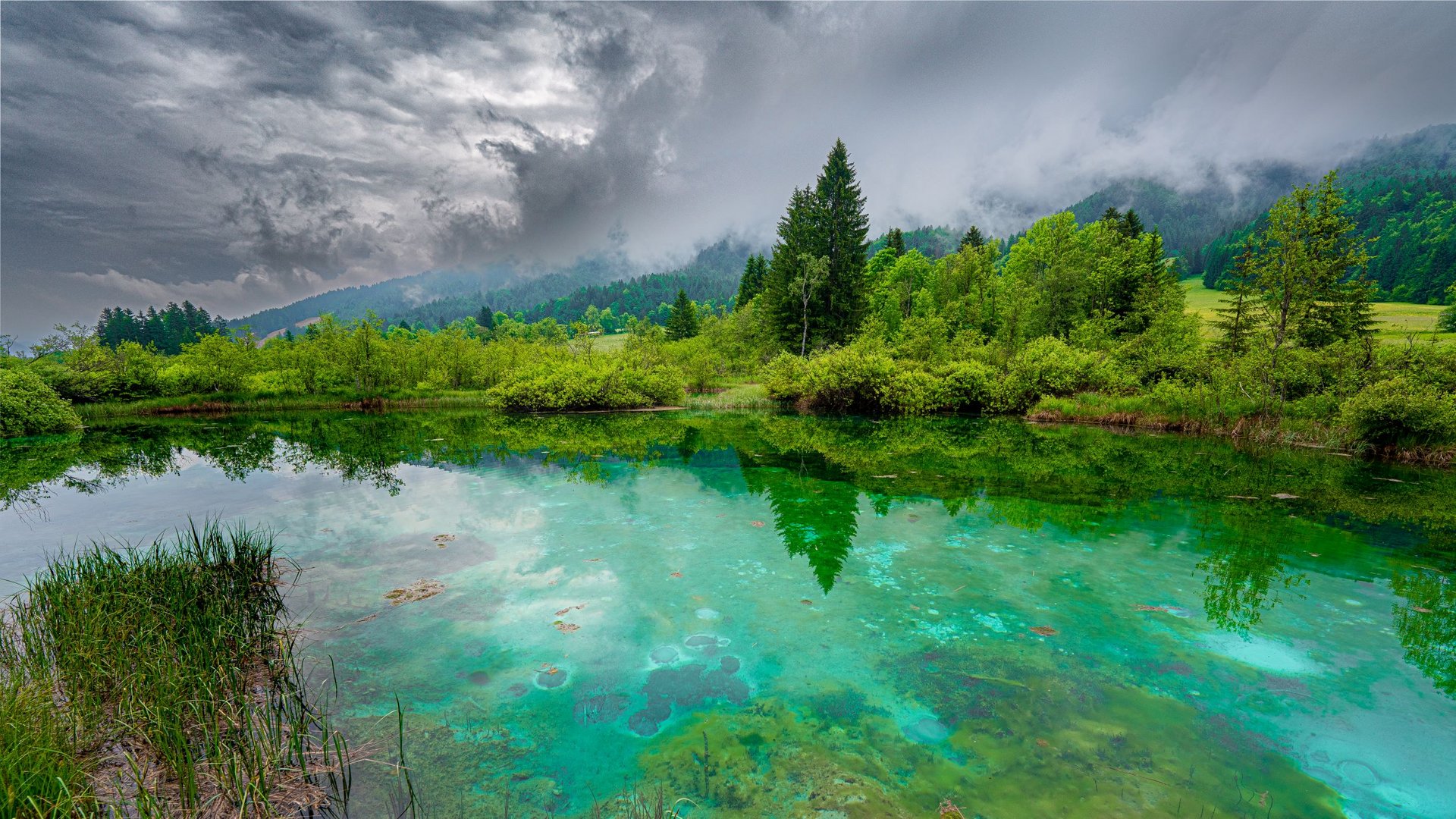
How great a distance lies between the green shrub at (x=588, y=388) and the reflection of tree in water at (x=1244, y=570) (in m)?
28.3

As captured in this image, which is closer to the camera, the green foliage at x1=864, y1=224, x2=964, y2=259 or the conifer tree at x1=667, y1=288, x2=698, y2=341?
the conifer tree at x1=667, y1=288, x2=698, y2=341

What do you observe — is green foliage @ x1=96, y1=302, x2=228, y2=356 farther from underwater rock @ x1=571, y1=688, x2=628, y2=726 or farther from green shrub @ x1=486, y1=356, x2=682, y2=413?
underwater rock @ x1=571, y1=688, x2=628, y2=726

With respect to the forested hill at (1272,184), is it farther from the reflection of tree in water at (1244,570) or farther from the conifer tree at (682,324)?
the reflection of tree in water at (1244,570)

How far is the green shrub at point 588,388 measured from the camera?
32.9 meters

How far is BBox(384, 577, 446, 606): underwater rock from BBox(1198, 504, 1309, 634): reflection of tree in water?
31.6 ft

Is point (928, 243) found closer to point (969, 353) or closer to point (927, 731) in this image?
point (969, 353)

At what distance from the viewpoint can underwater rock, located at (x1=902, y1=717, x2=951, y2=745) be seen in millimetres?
4254

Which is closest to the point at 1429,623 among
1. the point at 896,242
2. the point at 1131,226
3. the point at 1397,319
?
the point at 1131,226

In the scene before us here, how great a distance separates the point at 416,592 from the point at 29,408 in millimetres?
30743

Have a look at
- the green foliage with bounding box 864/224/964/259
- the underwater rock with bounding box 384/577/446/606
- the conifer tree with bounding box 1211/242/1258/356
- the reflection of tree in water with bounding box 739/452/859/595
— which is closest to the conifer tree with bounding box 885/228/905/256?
the conifer tree with bounding box 1211/242/1258/356

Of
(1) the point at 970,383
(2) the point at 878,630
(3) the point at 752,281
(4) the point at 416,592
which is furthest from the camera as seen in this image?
(3) the point at 752,281

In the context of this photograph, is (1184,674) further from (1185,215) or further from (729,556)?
(1185,215)

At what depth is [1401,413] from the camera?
575 inches

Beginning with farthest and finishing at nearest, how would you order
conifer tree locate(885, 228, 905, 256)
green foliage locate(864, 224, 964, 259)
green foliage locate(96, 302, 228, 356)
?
green foliage locate(864, 224, 964, 259)
green foliage locate(96, 302, 228, 356)
conifer tree locate(885, 228, 905, 256)
